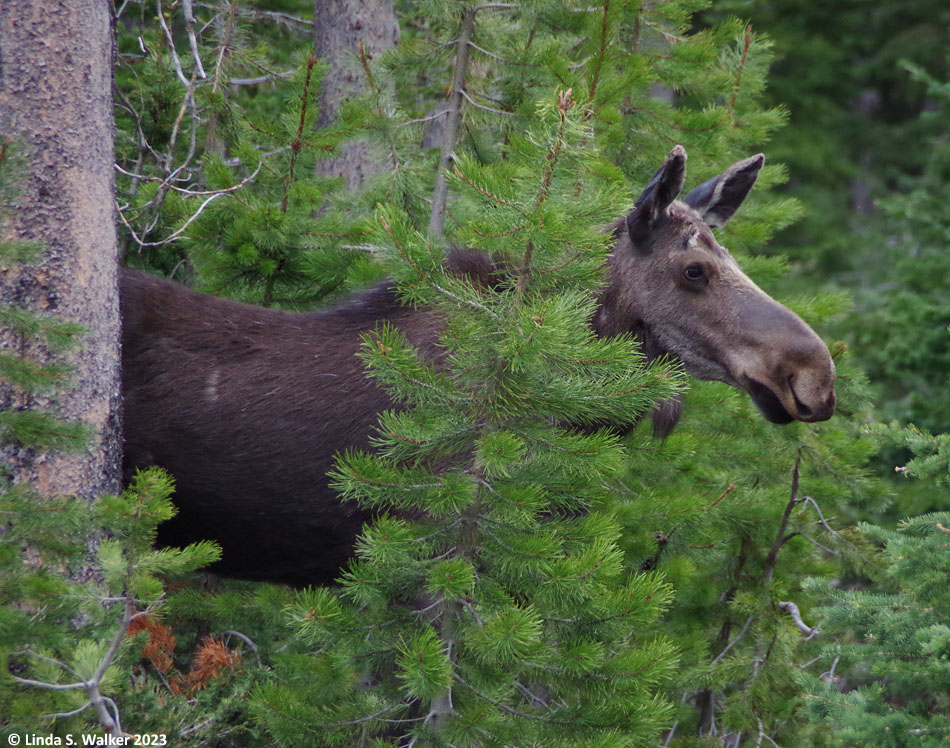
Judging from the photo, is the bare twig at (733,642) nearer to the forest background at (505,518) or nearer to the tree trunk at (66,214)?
the forest background at (505,518)

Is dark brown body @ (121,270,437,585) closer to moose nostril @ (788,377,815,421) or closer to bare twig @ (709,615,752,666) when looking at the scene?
moose nostril @ (788,377,815,421)

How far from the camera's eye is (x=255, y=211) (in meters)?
6.54

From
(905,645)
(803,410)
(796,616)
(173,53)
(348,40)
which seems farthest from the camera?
(348,40)

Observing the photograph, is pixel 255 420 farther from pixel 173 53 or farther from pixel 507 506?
pixel 173 53

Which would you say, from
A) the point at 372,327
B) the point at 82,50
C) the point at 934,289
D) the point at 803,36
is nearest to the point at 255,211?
the point at 372,327

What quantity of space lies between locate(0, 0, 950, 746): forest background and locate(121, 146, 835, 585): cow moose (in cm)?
38

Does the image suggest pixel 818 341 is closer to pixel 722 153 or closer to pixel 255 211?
pixel 722 153

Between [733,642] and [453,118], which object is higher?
[453,118]

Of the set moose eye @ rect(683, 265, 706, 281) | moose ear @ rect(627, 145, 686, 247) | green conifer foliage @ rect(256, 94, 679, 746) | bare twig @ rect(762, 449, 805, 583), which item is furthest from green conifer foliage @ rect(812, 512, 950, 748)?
moose ear @ rect(627, 145, 686, 247)

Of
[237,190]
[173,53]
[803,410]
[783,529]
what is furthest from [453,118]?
[783,529]

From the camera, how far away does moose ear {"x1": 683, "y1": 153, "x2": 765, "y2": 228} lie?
5.67 metres

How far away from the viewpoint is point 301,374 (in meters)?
5.49

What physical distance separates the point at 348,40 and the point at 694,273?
13.3ft

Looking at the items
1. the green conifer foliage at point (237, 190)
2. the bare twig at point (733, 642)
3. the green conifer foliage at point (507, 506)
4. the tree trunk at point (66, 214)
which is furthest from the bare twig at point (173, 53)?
the bare twig at point (733, 642)
